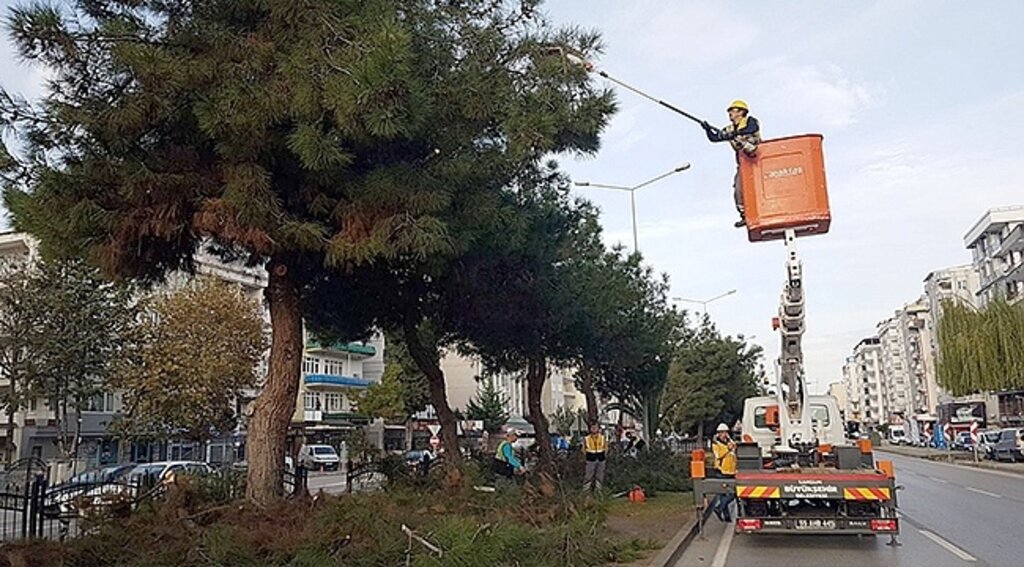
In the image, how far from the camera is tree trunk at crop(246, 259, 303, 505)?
12.5 m

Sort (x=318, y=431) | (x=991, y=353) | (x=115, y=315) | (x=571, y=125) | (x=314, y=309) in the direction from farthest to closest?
(x=318, y=431) < (x=991, y=353) < (x=115, y=315) < (x=314, y=309) < (x=571, y=125)

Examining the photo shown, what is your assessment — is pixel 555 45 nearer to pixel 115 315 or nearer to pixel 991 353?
pixel 115 315

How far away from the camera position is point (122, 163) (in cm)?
1124

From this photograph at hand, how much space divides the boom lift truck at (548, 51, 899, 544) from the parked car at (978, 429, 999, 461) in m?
40.5

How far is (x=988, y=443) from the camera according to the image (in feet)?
169

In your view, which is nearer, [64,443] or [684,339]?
[64,443]

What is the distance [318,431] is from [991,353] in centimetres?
4429

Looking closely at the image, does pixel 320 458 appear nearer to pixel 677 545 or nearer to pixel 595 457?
pixel 595 457

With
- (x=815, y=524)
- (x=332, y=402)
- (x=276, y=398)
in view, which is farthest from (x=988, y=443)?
(x=276, y=398)

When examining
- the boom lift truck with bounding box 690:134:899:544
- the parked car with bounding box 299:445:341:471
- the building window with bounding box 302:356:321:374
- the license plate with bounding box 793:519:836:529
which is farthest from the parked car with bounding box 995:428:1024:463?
the building window with bounding box 302:356:321:374

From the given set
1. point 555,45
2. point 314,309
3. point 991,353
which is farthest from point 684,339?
point 555,45

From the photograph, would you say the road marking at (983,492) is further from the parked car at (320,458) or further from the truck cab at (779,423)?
the parked car at (320,458)

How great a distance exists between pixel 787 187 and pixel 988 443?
44955 mm

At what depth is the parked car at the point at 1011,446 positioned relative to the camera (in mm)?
46406
